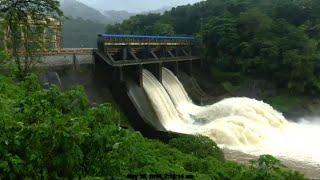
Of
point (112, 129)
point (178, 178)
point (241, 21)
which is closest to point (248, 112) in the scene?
point (241, 21)

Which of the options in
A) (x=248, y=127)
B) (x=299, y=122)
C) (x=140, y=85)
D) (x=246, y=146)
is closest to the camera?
(x=246, y=146)

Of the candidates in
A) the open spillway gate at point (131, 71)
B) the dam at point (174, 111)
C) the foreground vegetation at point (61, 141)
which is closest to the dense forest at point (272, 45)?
the dam at point (174, 111)

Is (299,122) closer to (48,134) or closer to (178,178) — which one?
(178,178)

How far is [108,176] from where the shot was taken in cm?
790

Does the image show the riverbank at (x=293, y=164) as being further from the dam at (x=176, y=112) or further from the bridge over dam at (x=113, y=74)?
the bridge over dam at (x=113, y=74)

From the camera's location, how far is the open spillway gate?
2959 cm

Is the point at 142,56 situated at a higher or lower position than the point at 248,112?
higher

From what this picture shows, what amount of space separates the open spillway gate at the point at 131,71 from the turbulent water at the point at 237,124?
0.92m

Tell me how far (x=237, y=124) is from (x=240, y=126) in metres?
0.42

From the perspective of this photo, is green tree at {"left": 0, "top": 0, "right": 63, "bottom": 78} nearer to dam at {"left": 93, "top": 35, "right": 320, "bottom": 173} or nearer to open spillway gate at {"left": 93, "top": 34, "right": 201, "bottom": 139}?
dam at {"left": 93, "top": 35, "right": 320, "bottom": 173}

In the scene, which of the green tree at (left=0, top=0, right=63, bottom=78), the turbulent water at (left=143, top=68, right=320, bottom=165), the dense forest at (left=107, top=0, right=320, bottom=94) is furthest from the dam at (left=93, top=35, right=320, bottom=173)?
the green tree at (left=0, top=0, right=63, bottom=78)

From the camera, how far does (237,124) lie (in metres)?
30.2

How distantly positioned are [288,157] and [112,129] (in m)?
19.2

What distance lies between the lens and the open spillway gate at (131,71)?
2959 centimetres
